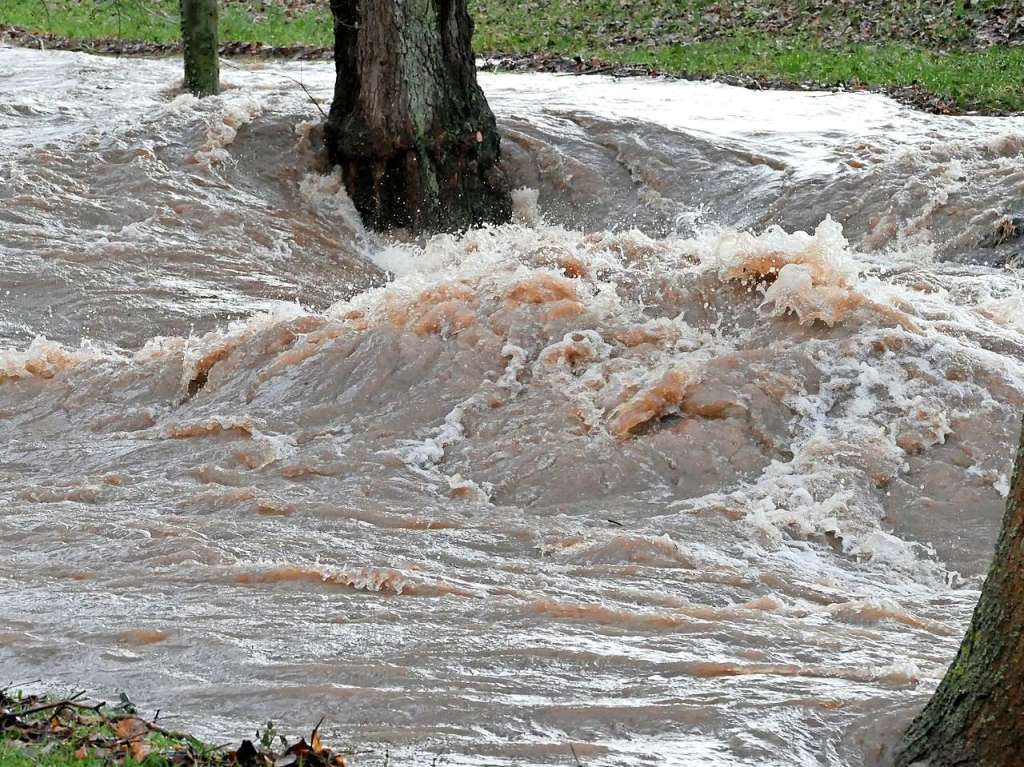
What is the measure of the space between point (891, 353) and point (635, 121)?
6604mm

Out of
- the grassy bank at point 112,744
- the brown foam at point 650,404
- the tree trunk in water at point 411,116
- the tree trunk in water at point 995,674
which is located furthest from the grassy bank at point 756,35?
the tree trunk in water at point 995,674

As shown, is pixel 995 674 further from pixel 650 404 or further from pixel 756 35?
pixel 756 35

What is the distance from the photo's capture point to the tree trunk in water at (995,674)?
142 inches

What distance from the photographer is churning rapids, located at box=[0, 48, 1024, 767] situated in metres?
4.89

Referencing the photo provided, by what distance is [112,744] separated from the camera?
4.02 meters

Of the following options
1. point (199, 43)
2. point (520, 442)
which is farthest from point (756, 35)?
point (520, 442)

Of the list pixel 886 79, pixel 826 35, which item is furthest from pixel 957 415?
pixel 826 35

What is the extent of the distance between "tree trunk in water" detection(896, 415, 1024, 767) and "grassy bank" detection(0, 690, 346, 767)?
5.60 ft

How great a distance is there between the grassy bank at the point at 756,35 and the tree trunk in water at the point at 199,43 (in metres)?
0.23

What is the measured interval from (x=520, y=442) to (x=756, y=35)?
1336 cm

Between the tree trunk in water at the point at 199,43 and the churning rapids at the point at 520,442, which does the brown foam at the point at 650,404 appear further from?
the tree trunk in water at the point at 199,43

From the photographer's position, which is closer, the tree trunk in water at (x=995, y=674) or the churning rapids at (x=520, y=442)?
the tree trunk in water at (x=995, y=674)

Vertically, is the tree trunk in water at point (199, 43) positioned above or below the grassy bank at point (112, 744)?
above

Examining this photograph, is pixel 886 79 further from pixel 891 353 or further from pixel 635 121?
pixel 891 353
